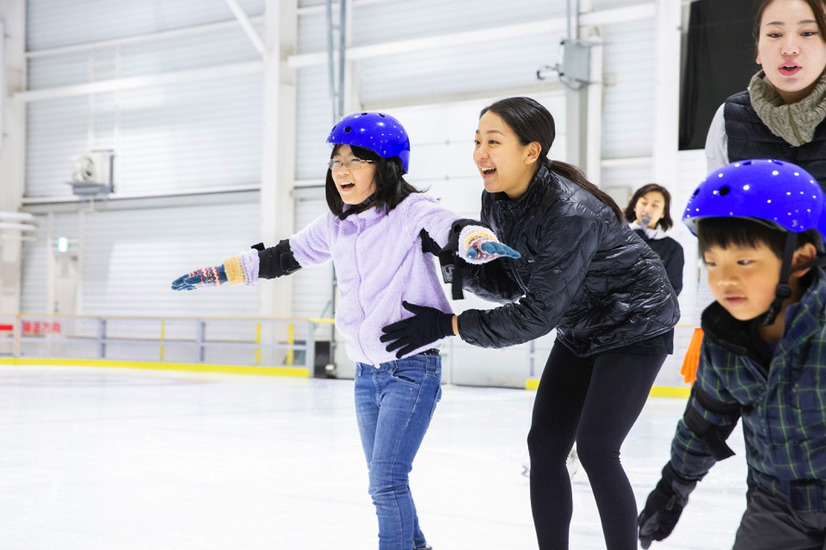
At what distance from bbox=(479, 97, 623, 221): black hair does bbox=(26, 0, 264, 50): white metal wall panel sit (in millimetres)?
15814

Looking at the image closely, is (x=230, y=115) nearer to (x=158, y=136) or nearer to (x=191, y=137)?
(x=191, y=137)

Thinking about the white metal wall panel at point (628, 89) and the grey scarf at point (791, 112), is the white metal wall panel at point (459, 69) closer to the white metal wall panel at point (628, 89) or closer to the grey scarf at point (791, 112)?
the white metal wall panel at point (628, 89)

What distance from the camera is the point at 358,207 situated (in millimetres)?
2771

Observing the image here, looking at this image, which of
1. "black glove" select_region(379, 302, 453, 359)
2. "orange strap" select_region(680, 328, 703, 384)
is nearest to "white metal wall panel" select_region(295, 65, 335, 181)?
"orange strap" select_region(680, 328, 703, 384)

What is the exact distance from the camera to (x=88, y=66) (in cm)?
1983

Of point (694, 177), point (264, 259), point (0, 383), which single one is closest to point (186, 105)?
point (0, 383)

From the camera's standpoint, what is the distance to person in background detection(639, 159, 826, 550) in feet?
5.08

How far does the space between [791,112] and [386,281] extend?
113 cm

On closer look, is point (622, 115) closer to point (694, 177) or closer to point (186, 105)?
point (694, 177)

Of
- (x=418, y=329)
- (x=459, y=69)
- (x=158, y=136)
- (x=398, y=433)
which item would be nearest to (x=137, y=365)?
(x=158, y=136)

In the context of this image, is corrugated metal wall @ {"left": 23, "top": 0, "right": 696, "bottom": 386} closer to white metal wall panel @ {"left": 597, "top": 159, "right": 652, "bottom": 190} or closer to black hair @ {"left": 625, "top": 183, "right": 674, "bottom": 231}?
white metal wall panel @ {"left": 597, "top": 159, "right": 652, "bottom": 190}

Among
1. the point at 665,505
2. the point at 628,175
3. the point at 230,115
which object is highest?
the point at 230,115

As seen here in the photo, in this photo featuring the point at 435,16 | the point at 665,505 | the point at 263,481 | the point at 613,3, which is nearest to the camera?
the point at 665,505

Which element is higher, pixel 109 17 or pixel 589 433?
pixel 109 17
